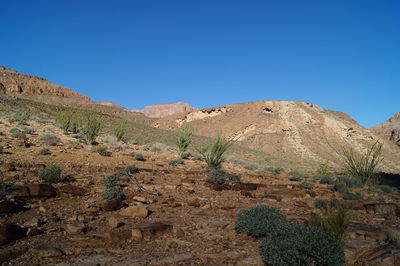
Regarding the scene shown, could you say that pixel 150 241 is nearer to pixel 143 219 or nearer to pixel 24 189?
pixel 143 219

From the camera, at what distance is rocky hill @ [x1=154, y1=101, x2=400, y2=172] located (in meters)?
46.3

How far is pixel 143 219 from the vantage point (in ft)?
20.5

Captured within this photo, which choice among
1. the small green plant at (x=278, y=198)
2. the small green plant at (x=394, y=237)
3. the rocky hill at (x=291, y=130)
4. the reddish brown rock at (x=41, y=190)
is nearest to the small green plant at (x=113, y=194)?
the reddish brown rock at (x=41, y=190)

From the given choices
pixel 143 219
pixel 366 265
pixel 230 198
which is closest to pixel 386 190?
pixel 230 198

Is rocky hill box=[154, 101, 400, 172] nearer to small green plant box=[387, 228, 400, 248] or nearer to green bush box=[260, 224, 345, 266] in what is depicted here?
small green plant box=[387, 228, 400, 248]

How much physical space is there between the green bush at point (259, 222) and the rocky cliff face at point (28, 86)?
257ft

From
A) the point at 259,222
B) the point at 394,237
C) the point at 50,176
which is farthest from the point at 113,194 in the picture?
the point at 394,237

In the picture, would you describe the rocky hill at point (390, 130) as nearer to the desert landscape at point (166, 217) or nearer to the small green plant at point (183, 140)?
the small green plant at point (183, 140)

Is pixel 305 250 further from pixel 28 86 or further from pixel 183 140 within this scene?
pixel 28 86

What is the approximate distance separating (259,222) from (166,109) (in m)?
164

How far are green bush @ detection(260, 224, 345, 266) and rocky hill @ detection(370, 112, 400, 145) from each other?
78469 millimetres

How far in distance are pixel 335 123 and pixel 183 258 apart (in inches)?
2290

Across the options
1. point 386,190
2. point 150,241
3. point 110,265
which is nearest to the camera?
point 110,265

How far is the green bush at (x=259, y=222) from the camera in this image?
5.35 meters
